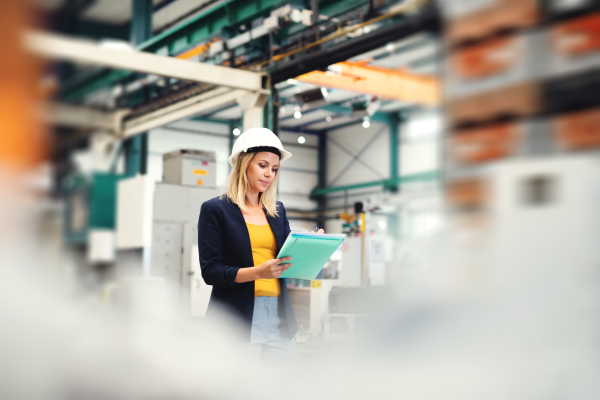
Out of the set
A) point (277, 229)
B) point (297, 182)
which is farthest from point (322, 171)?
point (277, 229)

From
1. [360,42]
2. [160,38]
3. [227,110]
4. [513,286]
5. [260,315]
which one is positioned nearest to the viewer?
[513,286]

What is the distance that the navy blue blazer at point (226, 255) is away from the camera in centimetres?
109

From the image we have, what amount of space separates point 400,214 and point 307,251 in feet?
2.61

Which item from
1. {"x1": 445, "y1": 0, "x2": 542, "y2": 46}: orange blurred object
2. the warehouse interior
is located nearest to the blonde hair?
the warehouse interior

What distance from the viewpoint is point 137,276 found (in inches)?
15.6

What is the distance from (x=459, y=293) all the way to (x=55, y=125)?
0.28 m

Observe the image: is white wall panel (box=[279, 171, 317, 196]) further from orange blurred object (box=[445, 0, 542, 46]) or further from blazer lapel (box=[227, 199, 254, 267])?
orange blurred object (box=[445, 0, 542, 46])

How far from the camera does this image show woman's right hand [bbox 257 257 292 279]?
1065 millimetres

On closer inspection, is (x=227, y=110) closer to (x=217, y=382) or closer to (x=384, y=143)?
(x=384, y=143)

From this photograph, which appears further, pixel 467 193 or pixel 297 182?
pixel 297 182

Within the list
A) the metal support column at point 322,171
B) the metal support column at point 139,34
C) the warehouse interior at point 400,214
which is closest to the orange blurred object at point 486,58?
the warehouse interior at point 400,214

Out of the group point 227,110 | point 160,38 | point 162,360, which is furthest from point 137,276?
point 227,110

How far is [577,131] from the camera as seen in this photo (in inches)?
12.6

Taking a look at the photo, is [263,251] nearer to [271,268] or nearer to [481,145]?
[271,268]
